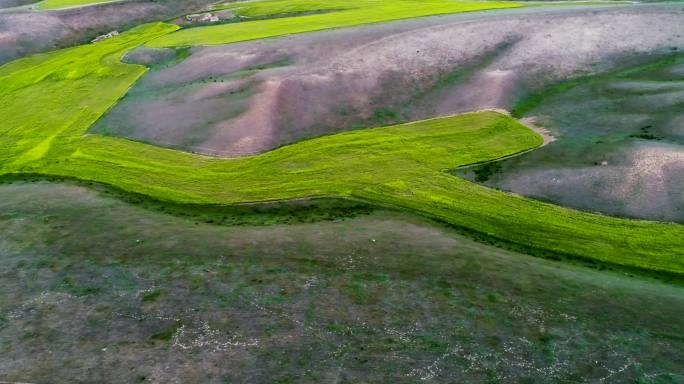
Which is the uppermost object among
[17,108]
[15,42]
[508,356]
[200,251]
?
[15,42]

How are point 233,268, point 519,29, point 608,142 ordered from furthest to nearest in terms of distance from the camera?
point 519,29 < point 608,142 < point 233,268

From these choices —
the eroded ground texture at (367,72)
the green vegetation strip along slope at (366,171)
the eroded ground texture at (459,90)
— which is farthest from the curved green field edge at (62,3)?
the green vegetation strip along slope at (366,171)

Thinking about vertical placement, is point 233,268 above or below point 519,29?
below

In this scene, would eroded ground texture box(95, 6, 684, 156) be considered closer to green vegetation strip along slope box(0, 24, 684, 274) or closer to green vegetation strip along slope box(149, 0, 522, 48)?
green vegetation strip along slope box(0, 24, 684, 274)

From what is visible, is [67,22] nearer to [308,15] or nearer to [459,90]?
[308,15]

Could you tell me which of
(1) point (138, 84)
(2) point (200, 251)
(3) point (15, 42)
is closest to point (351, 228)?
(2) point (200, 251)

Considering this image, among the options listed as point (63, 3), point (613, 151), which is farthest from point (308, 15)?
point (613, 151)

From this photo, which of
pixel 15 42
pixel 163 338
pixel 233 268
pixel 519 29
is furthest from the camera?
pixel 15 42

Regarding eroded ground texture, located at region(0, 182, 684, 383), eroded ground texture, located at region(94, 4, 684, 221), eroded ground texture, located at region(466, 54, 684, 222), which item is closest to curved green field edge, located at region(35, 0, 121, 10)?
eroded ground texture, located at region(94, 4, 684, 221)

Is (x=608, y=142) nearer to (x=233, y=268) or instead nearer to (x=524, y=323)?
(x=524, y=323)
